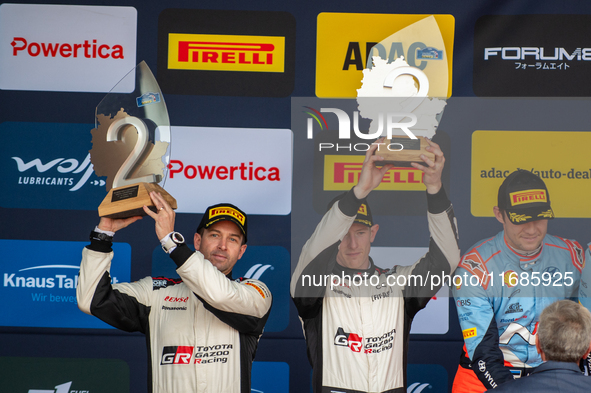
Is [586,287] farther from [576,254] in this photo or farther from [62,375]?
[62,375]

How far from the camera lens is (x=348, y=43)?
1.98 meters

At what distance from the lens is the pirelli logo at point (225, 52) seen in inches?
78.1

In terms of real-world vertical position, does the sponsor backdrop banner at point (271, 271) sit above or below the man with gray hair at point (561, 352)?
above

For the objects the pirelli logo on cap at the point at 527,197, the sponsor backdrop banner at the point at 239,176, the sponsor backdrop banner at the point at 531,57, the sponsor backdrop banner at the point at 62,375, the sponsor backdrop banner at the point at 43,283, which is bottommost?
the sponsor backdrop banner at the point at 62,375

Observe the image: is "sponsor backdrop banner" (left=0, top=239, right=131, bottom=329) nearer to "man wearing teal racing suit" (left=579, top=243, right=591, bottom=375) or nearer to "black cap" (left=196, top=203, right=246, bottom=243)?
"black cap" (left=196, top=203, right=246, bottom=243)

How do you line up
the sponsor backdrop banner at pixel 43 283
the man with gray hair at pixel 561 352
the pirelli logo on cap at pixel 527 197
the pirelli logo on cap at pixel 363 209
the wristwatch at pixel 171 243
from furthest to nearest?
the sponsor backdrop banner at pixel 43 283 → the pirelli logo on cap at pixel 527 197 → the pirelli logo on cap at pixel 363 209 → the wristwatch at pixel 171 243 → the man with gray hair at pixel 561 352

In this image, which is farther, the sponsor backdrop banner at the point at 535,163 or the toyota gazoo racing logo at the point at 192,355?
the sponsor backdrop banner at the point at 535,163

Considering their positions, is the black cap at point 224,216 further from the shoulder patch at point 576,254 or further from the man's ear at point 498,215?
the shoulder patch at point 576,254

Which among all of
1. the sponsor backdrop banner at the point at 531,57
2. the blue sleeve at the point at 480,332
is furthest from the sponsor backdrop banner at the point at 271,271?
the sponsor backdrop banner at the point at 531,57

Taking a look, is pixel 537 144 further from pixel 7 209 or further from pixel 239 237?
pixel 7 209

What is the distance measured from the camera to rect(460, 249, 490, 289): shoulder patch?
1846 mm

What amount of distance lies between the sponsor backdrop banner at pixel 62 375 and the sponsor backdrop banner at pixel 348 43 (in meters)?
1.45

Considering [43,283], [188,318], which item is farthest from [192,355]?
[43,283]

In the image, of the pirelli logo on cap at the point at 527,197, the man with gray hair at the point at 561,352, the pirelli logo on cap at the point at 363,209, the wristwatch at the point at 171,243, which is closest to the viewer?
the man with gray hair at the point at 561,352
